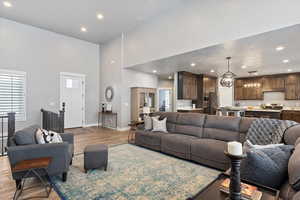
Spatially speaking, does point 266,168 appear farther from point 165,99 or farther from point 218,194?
point 165,99

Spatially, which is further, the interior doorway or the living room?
the interior doorway

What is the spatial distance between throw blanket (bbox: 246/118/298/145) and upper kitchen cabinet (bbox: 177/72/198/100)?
4.20 meters

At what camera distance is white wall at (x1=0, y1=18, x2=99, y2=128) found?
17.5 ft

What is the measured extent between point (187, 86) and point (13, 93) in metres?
6.88

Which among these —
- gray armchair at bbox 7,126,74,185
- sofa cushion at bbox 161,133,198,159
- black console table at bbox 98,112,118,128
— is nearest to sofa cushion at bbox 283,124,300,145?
sofa cushion at bbox 161,133,198,159

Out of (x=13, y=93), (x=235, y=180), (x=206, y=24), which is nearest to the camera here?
(x=235, y=180)

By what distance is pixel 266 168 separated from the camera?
137 cm

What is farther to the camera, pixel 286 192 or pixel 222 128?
pixel 222 128

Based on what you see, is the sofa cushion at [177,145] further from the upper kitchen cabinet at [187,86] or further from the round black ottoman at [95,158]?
the upper kitchen cabinet at [187,86]

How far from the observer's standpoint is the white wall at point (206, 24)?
9.62 feet

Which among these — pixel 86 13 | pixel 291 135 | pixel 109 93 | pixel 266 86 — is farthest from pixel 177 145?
pixel 266 86

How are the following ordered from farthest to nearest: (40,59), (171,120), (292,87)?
(292,87) < (40,59) < (171,120)

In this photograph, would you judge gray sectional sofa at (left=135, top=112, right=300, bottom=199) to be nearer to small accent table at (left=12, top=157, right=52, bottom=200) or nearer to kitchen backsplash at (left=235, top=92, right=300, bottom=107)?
small accent table at (left=12, top=157, right=52, bottom=200)

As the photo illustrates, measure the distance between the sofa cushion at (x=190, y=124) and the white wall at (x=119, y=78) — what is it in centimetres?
307
